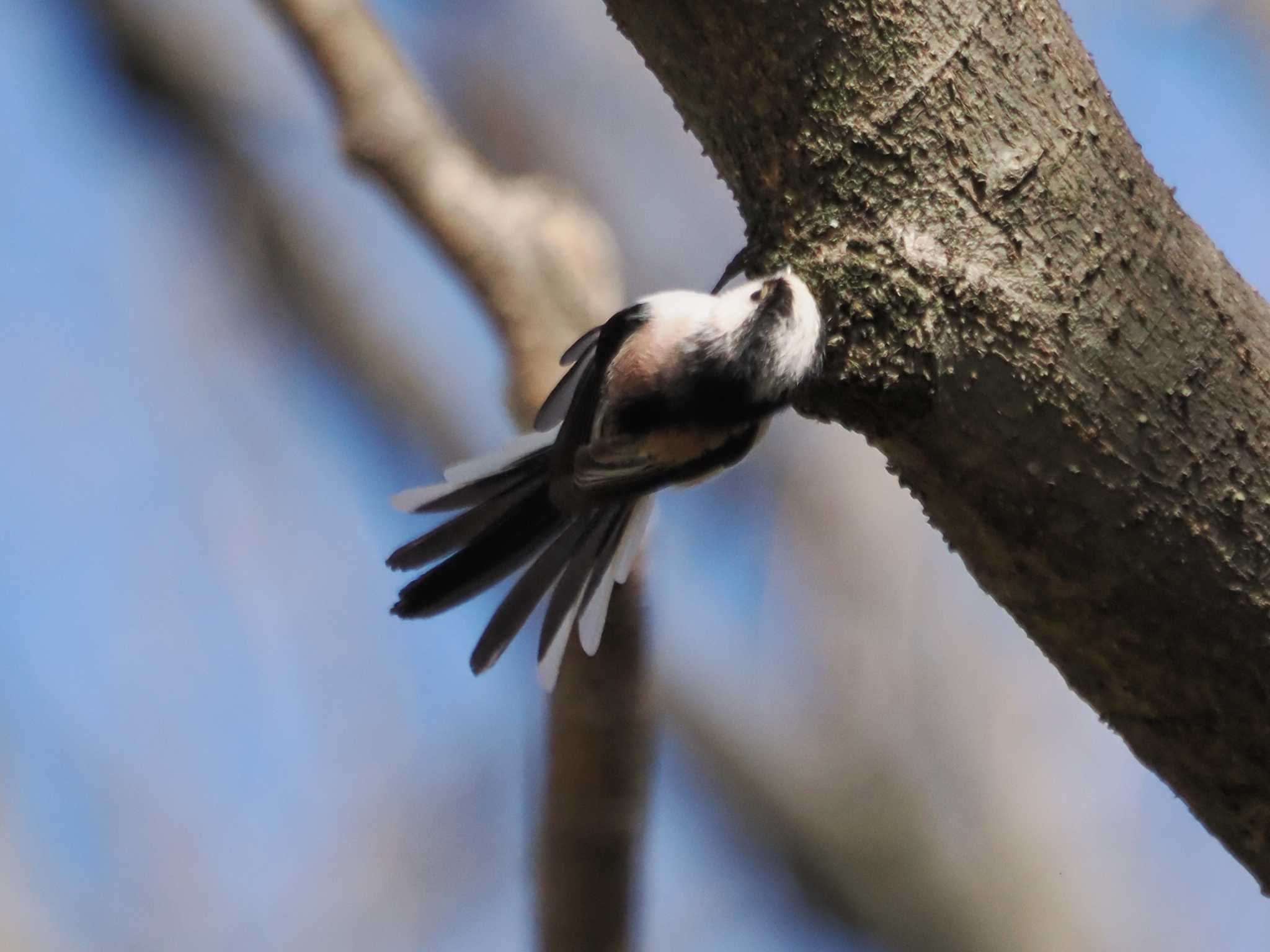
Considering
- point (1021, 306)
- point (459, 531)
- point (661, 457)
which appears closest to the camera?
point (1021, 306)

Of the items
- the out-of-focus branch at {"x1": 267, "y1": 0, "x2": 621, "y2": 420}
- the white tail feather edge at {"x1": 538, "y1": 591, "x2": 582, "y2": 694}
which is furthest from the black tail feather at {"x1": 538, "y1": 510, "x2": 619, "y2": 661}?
the out-of-focus branch at {"x1": 267, "y1": 0, "x2": 621, "y2": 420}

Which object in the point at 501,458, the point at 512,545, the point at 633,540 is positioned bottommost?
the point at 633,540

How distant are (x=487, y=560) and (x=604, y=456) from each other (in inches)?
17.6

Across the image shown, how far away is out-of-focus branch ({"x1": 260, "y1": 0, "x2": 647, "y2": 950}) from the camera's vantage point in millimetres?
1948

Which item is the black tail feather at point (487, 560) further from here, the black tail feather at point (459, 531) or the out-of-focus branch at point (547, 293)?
the out-of-focus branch at point (547, 293)

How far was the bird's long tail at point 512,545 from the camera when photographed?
7.00 feet

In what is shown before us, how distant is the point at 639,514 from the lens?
2.19 metres

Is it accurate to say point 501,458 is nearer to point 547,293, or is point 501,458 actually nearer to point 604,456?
point 547,293

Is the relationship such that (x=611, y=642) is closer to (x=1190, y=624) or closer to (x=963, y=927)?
(x=1190, y=624)

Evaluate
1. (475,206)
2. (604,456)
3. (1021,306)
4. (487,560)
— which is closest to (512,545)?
(487,560)

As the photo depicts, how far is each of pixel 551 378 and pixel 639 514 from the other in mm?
289

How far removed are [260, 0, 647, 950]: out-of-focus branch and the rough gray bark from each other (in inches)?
25.9

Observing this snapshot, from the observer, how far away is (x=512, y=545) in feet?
7.33

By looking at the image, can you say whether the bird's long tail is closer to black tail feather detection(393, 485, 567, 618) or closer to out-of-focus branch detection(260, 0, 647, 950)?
black tail feather detection(393, 485, 567, 618)
